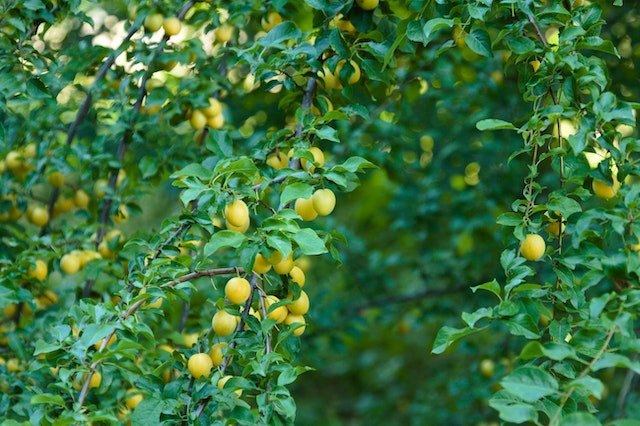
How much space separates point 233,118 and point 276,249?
1851 millimetres

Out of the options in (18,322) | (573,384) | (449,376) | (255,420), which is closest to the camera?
(573,384)

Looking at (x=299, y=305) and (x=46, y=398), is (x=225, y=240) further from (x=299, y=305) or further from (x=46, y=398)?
(x=46, y=398)

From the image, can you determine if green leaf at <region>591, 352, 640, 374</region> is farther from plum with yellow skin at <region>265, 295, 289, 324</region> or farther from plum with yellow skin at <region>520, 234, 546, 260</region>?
plum with yellow skin at <region>265, 295, 289, 324</region>

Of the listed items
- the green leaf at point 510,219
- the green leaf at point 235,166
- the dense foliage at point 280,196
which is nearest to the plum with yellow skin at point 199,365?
the dense foliage at point 280,196

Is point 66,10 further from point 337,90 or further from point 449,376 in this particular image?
point 449,376

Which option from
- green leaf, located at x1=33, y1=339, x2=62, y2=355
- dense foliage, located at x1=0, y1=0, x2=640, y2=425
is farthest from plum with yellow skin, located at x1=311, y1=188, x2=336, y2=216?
green leaf, located at x1=33, y1=339, x2=62, y2=355

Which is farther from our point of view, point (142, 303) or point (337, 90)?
point (337, 90)

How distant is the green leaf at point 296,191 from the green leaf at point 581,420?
1.71ft

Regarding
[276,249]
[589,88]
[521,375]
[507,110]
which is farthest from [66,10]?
[507,110]

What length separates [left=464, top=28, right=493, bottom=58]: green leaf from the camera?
4.44 ft

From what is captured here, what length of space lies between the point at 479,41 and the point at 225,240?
603 mm

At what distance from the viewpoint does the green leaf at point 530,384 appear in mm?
999

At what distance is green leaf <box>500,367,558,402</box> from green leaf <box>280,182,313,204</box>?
0.43 metres

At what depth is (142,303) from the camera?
1.28 meters
